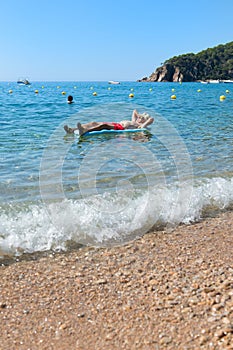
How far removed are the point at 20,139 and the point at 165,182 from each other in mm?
6410

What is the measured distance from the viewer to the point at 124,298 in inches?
127

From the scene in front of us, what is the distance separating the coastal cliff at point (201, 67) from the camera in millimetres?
130075

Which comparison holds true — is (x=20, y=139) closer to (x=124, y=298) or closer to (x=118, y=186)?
(x=118, y=186)

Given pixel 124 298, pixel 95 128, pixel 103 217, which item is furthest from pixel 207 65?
pixel 124 298

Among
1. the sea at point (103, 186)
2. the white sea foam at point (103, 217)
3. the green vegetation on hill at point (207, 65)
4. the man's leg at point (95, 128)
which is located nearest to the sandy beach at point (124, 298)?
the white sea foam at point (103, 217)

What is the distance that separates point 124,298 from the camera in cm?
323

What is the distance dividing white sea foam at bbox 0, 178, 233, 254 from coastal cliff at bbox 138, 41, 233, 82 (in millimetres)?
132133

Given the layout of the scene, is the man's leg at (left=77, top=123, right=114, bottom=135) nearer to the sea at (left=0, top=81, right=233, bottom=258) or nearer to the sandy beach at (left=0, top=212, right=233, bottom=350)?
the sea at (left=0, top=81, right=233, bottom=258)

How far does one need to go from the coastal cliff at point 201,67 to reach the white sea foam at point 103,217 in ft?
434

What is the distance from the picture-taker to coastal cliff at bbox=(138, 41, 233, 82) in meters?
130

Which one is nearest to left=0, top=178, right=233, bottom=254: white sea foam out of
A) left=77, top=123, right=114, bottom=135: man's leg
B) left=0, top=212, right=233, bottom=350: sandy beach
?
left=0, top=212, right=233, bottom=350: sandy beach

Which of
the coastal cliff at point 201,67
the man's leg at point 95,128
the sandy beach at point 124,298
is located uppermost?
the coastal cliff at point 201,67

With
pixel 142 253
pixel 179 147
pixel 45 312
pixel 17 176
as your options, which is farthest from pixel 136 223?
pixel 179 147

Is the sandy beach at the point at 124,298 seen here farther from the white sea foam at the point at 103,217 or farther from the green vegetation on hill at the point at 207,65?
the green vegetation on hill at the point at 207,65
